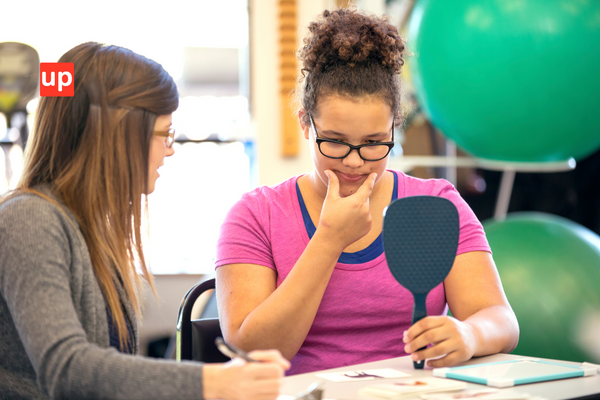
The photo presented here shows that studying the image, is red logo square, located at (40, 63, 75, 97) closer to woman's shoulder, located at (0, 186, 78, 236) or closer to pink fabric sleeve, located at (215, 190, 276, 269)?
woman's shoulder, located at (0, 186, 78, 236)

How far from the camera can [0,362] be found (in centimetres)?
86

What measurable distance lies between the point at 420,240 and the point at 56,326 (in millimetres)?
545

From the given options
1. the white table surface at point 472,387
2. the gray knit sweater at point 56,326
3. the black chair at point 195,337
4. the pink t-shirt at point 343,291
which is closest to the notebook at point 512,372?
the white table surface at point 472,387

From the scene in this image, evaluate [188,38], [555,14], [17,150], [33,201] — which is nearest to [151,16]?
[188,38]

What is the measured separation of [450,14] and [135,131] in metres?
1.31

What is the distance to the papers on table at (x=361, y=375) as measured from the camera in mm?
867

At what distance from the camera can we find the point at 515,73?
1769 millimetres

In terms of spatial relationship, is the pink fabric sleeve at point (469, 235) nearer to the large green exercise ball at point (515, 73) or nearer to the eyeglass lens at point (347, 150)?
the eyeglass lens at point (347, 150)

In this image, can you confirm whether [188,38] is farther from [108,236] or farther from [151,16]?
[108,236]

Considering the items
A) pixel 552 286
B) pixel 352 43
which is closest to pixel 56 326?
pixel 352 43

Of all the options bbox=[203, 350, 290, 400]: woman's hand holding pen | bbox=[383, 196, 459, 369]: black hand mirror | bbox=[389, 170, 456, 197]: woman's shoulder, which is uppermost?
bbox=[389, 170, 456, 197]: woman's shoulder

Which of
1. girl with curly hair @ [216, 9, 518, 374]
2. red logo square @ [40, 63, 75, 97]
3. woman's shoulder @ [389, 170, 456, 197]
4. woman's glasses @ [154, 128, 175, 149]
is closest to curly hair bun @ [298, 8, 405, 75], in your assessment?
girl with curly hair @ [216, 9, 518, 374]

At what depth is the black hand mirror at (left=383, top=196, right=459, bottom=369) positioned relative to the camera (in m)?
0.92

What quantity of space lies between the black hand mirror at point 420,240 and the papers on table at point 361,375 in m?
0.06
